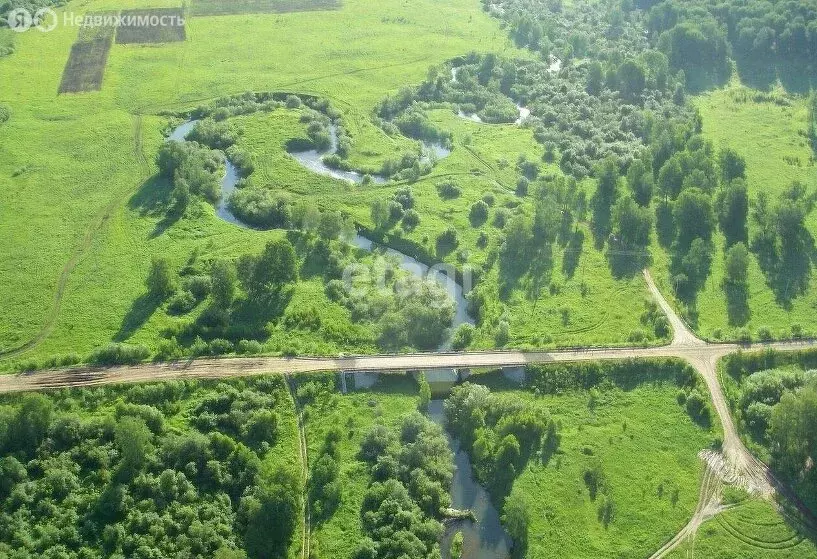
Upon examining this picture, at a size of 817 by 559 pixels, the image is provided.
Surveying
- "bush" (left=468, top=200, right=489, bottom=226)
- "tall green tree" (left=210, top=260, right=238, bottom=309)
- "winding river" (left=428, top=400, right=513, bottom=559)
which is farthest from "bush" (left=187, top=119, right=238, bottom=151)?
"winding river" (left=428, top=400, right=513, bottom=559)

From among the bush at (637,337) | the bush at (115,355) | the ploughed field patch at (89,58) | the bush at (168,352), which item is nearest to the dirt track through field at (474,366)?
the bush at (115,355)

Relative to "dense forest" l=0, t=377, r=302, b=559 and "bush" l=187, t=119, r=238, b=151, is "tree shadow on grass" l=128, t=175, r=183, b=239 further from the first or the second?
"dense forest" l=0, t=377, r=302, b=559

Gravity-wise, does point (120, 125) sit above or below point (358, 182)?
below

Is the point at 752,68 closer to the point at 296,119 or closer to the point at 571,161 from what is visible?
the point at 571,161

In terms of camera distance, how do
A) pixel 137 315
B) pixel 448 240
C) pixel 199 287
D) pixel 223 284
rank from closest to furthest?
pixel 223 284 → pixel 137 315 → pixel 199 287 → pixel 448 240

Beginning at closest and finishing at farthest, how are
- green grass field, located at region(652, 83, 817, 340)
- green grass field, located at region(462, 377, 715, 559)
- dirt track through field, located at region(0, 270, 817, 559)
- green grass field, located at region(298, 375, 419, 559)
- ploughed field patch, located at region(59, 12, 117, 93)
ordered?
green grass field, located at region(298, 375, 419, 559) < green grass field, located at region(462, 377, 715, 559) < dirt track through field, located at region(0, 270, 817, 559) < green grass field, located at region(652, 83, 817, 340) < ploughed field patch, located at region(59, 12, 117, 93)

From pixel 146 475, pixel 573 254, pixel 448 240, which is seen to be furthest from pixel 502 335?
pixel 146 475

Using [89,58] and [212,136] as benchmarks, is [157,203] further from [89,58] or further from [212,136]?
[89,58]
